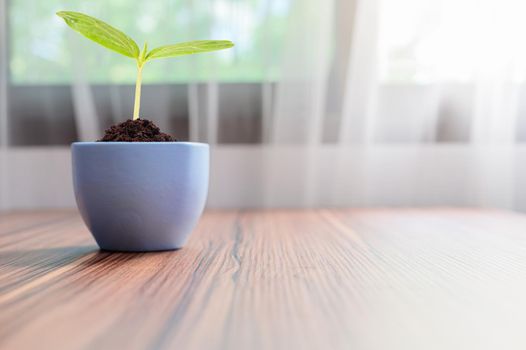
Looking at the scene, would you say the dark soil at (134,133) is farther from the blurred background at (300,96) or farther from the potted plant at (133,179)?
the blurred background at (300,96)

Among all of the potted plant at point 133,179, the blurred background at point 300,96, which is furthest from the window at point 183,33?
the potted plant at point 133,179

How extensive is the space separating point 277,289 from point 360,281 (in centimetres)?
7

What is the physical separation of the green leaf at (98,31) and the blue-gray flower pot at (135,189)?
0.37 ft

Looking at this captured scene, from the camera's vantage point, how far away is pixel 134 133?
2.37 ft

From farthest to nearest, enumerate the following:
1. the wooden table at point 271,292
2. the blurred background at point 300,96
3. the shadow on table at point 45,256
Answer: the blurred background at point 300,96 < the shadow on table at point 45,256 < the wooden table at point 271,292

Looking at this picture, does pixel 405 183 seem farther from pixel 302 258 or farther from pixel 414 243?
pixel 302 258

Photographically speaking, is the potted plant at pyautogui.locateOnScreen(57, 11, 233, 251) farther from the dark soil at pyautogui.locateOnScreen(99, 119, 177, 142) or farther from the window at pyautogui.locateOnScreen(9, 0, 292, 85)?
the window at pyautogui.locateOnScreen(9, 0, 292, 85)

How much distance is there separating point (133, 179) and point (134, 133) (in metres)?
0.06

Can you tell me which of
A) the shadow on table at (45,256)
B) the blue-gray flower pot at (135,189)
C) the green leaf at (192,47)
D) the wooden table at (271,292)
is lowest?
the shadow on table at (45,256)

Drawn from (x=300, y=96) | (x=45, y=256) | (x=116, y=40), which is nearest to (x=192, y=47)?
(x=116, y=40)

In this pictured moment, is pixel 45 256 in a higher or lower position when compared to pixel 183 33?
lower

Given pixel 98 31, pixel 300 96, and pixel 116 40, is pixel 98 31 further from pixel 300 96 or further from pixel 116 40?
pixel 300 96

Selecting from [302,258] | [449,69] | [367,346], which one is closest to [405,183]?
[449,69]

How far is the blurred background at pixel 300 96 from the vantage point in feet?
5.39
